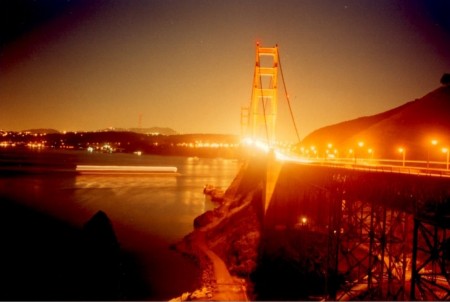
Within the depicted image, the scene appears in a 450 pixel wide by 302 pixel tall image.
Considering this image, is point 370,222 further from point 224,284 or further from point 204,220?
point 204,220

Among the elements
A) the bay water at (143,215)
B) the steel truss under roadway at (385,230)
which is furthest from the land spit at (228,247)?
the steel truss under roadway at (385,230)

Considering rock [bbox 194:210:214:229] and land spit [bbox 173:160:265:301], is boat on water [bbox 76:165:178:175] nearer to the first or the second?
rock [bbox 194:210:214:229]

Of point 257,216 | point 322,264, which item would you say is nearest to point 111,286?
point 322,264

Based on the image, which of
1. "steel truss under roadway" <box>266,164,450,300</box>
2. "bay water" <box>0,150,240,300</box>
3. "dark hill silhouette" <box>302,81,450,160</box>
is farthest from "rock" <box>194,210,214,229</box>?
"dark hill silhouette" <box>302,81,450,160</box>

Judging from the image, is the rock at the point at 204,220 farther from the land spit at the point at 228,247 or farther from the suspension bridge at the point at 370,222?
the suspension bridge at the point at 370,222

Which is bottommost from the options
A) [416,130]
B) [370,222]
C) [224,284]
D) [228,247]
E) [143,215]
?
[143,215]

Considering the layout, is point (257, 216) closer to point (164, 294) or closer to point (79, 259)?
point (164, 294)

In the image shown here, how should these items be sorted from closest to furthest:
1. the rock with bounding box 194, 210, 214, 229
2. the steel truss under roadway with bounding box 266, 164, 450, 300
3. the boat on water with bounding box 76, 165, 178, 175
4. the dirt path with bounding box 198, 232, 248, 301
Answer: the steel truss under roadway with bounding box 266, 164, 450, 300 < the dirt path with bounding box 198, 232, 248, 301 < the rock with bounding box 194, 210, 214, 229 < the boat on water with bounding box 76, 165, 178, 175

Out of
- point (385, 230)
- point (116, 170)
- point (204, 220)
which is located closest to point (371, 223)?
point (385, 230)
